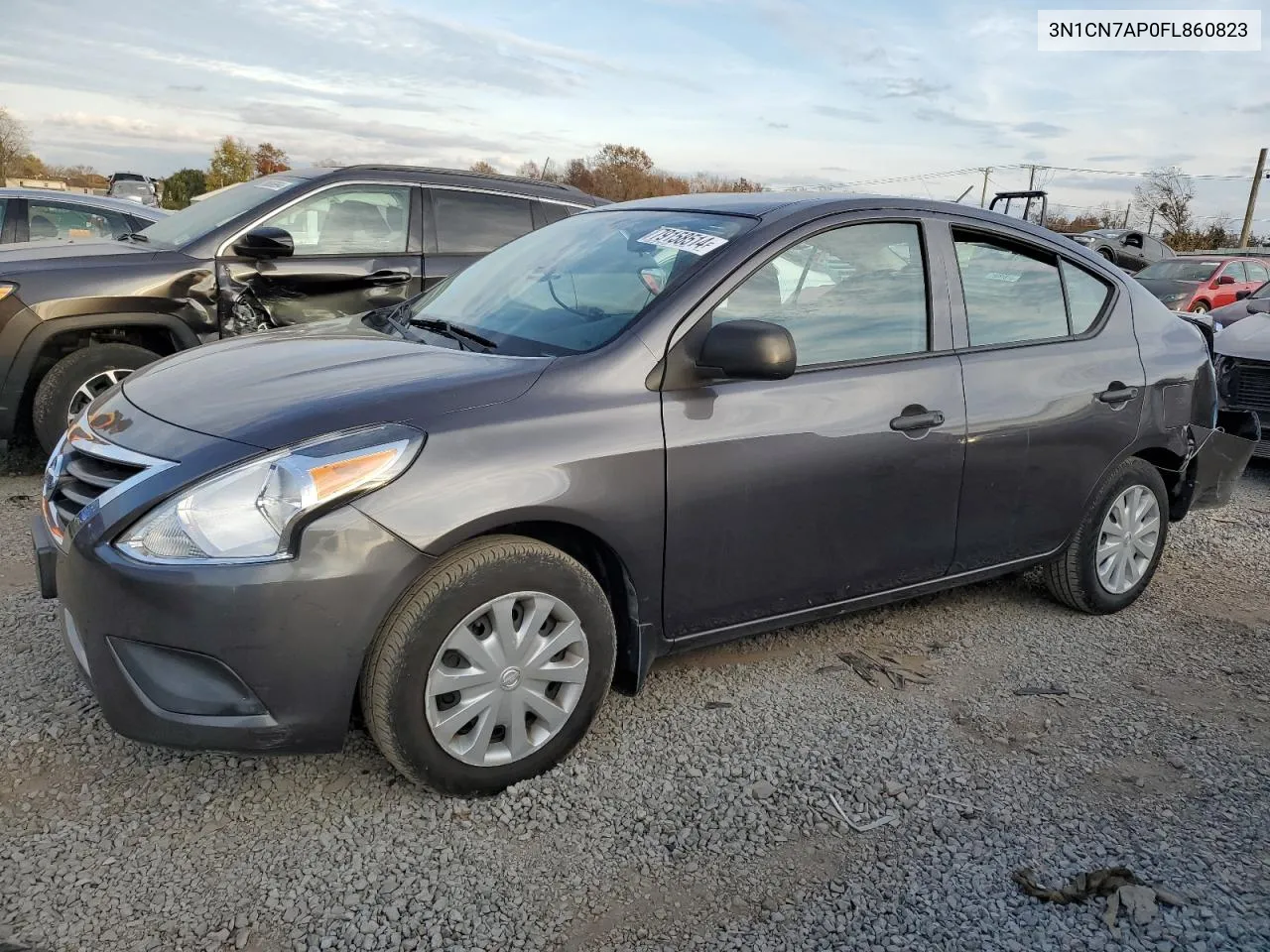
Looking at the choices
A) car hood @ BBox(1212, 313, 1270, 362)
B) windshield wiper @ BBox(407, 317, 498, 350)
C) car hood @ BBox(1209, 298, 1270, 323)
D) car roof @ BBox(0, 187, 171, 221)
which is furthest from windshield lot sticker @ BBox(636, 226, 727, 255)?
car hood @ BBox(1209, 298, 1270, 323)

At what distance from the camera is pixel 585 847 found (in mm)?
2590

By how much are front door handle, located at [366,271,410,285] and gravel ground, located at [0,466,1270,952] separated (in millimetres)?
2981

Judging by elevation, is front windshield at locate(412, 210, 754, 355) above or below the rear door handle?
above

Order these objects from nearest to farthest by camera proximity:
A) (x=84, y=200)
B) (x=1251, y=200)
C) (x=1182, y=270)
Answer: (x=84, y=200)
(x=1182, y=270)
(x=1251, y=200)

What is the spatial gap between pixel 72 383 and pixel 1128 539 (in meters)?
5.34

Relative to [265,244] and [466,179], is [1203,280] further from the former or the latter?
[265,244]

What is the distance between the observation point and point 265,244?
561 cm

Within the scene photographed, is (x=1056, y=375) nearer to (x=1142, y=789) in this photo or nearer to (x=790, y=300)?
(x=790, y=300)

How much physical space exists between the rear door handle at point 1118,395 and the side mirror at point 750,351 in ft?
5.85

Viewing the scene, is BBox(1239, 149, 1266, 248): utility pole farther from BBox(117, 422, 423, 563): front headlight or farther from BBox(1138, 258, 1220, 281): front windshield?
BBox(117, 422, 423, 563): front headlight

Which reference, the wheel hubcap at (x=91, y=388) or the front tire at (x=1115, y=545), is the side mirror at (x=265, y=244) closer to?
the wheel hubcap at (x=91, y=388)

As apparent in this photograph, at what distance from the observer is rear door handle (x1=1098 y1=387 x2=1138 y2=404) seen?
4000 millimetres

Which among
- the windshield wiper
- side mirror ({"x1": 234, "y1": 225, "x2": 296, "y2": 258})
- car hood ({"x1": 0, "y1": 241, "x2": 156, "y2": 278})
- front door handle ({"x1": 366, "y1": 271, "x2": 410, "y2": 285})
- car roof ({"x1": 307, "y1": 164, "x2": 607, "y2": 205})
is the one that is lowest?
the windshield wiper

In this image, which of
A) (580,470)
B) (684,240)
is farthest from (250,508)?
(684,240)
